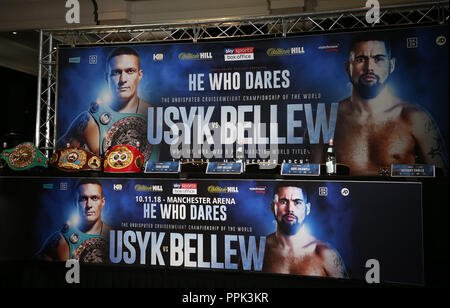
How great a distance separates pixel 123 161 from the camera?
3549mm

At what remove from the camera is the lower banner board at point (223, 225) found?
2.84m

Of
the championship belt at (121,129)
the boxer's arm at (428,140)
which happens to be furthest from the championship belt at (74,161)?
the boxer's arm at (428,140)

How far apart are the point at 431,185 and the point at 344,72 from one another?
1.72 meters

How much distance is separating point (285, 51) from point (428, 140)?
1.69 meters

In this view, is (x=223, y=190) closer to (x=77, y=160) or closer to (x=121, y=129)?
(x=77, y=160)

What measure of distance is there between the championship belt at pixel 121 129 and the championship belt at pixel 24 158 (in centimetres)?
84

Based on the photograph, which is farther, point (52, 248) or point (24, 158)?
point (24, 158)

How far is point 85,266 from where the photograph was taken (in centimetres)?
336

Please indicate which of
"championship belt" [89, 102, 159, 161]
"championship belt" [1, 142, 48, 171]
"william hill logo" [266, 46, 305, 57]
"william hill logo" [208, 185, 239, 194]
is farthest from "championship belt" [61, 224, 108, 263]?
"william hill logo" [266, 46, 305, 57]

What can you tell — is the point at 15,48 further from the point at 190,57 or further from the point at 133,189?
the point at 133,189

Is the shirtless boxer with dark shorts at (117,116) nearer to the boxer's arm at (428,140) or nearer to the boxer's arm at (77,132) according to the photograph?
the boxer's arm at (77,132)

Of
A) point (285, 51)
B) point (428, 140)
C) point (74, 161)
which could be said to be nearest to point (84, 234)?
point (74, 161)

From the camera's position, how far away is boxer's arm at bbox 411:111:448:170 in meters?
3.82
